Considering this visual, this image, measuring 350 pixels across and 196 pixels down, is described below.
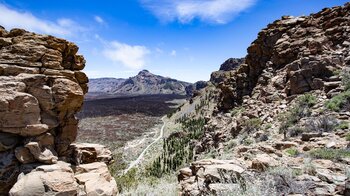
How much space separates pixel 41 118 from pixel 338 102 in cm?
1543

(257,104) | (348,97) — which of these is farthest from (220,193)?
(257,104)

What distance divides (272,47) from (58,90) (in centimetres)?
2526

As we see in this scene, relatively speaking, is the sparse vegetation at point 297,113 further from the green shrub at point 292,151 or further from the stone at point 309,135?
the green shrub at point 292,151

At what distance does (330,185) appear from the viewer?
6.49 metres

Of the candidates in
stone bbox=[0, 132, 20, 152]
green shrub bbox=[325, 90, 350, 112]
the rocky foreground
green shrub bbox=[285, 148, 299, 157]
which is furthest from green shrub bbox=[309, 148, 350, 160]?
stone bbox=[0, 132, 20, 152]

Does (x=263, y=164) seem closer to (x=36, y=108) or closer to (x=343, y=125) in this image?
(x=343, y=125)

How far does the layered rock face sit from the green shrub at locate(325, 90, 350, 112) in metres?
2.55

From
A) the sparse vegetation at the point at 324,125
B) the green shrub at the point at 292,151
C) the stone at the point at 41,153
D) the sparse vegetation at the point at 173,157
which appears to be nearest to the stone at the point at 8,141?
the stone at the point at 41,153

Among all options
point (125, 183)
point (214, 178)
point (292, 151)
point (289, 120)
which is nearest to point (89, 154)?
point (125, 183)

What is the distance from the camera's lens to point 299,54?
78.2ft

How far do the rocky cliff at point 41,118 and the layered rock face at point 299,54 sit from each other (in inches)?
645

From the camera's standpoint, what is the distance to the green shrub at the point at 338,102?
579 inches

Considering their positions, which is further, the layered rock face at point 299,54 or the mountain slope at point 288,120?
the layered rock face at point 299,54

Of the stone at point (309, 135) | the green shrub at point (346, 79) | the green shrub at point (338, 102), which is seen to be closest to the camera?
the stone at point (309, 135)
